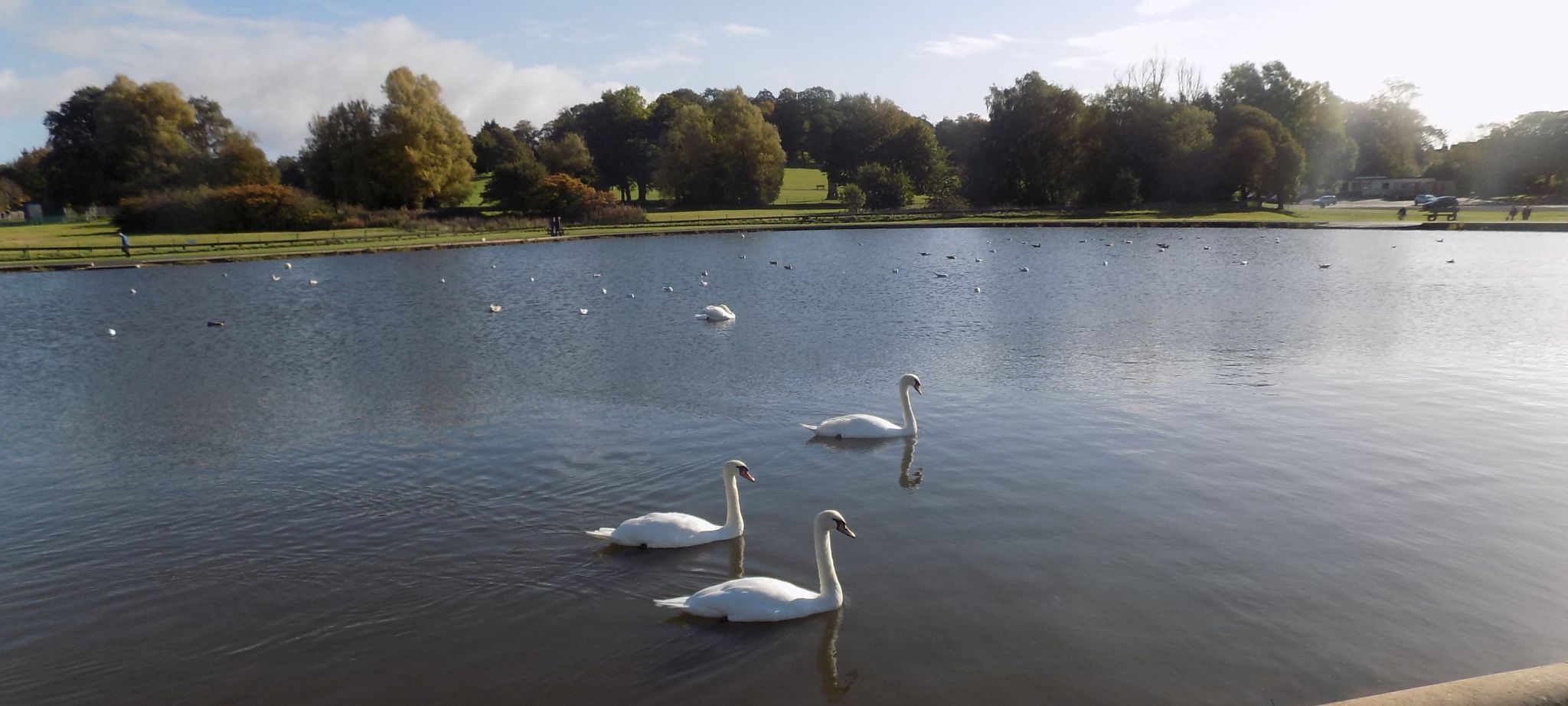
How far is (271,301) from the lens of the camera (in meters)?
32.6

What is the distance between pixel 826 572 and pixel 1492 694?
4.69m

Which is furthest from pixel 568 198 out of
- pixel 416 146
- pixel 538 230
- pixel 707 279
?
pixel 707 279

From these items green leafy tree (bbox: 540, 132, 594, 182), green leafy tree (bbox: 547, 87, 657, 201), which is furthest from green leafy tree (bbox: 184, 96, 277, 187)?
green leafy tree (bbox: 547, 87, 657, 201)

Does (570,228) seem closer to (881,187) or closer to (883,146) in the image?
(881,187)

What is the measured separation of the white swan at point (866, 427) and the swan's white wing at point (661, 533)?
4.22 metres

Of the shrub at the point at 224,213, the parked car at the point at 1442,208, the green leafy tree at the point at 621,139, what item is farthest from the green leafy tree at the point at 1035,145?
the shrub at the point at 224,213

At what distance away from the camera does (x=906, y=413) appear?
13.7 meters

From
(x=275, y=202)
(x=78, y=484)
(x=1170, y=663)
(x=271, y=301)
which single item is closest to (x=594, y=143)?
(x=275, y=202)

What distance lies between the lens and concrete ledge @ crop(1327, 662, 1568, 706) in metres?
4.77

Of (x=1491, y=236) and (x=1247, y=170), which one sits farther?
(x=1247, y=170)

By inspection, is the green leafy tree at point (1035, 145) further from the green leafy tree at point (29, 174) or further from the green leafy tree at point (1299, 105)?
the green leafy tree at point (29, 174)

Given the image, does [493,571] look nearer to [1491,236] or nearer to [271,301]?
[271,301]

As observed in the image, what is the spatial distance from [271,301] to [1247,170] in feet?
227

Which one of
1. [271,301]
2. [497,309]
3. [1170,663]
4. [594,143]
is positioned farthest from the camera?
[594,143]
